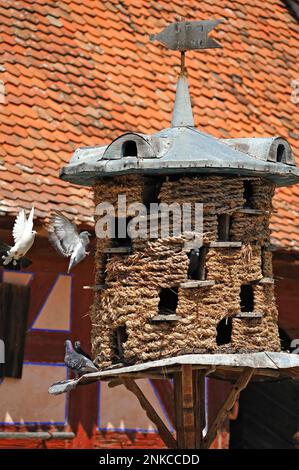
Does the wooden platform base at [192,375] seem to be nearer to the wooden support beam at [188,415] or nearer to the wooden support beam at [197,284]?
the wooden support beam at [188,415]

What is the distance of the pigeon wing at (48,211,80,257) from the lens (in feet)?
36.6

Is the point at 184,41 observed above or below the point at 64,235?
above

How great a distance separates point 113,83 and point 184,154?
5.47 m

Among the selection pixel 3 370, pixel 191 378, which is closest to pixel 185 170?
pixel 191 378

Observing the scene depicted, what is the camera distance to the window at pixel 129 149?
33.8 ft

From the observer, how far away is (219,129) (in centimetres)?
1580

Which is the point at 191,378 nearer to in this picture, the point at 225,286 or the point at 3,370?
the point at 225,286

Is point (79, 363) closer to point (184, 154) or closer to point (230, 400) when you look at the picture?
point (230, 400)

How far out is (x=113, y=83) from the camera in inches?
612

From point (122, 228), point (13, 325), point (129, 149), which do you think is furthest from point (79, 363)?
point (13, 325)

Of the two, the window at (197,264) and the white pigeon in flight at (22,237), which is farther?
the white pigeon in flight at (22,237)

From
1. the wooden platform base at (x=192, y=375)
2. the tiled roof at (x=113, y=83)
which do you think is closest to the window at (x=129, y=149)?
the wooden platform base at (x=192, y=375)

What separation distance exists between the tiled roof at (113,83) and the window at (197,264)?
9.14 ft

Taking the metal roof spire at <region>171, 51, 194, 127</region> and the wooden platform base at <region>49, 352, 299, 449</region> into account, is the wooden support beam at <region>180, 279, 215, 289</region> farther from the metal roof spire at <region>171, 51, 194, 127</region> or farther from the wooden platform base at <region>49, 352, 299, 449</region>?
the metal roof spire at <region>171, 51, 194, 127</region>
